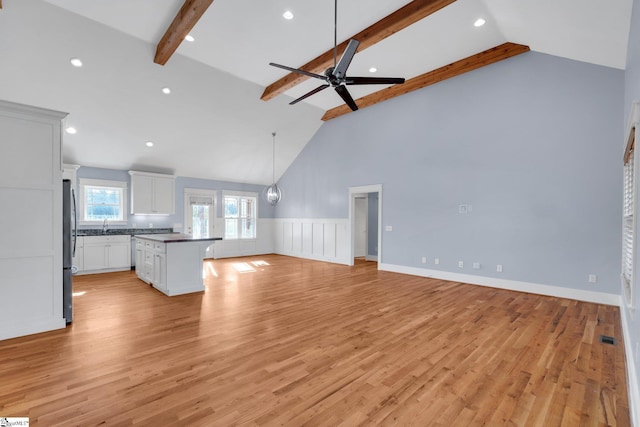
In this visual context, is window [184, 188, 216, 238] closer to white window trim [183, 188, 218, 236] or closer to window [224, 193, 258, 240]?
white window trim [183, 188, 218, 236]

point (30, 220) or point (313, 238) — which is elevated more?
point (30, 220)

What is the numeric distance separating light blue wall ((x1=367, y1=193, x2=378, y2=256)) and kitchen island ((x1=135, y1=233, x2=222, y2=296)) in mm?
5438

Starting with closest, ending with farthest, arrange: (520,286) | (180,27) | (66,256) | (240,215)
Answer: (66,256), (180,27), (520,286), (240,215)

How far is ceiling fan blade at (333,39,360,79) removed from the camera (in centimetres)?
286

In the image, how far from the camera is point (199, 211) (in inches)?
355

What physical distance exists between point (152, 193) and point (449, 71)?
304 inches

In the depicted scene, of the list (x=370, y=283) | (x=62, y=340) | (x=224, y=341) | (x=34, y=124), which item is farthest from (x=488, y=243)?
(x=34, y=124)

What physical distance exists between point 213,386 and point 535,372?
265 cm

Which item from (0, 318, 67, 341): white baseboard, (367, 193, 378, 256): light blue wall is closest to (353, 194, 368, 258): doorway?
(367, 193, 378, 256): light blue wall

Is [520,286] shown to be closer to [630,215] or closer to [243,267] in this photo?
[630,215]

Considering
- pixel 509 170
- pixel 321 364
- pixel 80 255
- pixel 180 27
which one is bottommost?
pixel 321 364

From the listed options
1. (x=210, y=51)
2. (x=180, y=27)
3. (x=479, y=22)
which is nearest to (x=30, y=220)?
(x=180, y=27)

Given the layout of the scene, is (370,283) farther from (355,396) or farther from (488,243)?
(355,396)

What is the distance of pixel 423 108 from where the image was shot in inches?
250
